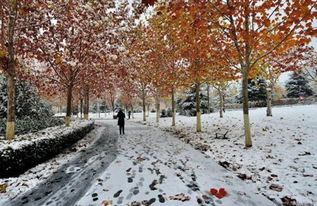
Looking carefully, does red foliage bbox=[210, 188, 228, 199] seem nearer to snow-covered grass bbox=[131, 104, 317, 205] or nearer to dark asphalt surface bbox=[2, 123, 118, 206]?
snow-covered grass bbox=[131, 104, 317, 205]

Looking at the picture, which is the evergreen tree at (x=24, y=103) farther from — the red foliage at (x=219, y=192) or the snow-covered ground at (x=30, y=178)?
the red foliage at (x=219, y=192)

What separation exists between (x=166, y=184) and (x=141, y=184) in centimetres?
58

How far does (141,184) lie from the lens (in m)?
3.83

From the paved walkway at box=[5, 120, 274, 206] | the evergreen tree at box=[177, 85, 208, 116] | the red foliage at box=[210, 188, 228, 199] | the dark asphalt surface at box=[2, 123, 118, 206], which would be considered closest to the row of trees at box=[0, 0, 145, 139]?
the dark asphalt surface at box=[2, 123, 118, 206]

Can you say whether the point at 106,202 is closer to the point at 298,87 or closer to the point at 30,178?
the point at 30,178

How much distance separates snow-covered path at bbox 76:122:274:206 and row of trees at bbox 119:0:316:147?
3182 mm

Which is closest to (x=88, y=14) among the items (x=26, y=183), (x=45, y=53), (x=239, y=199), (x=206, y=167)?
(x=45, y=53)

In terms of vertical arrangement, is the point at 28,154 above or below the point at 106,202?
above

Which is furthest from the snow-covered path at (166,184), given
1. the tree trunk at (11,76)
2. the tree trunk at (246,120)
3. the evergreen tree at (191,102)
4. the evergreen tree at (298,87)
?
the evergreen tree at (298,87)

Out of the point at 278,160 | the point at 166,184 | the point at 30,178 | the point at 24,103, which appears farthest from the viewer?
the point at 24,103

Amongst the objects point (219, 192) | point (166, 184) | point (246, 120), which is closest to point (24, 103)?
point (166, 184)

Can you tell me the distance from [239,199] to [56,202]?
11.8 feet

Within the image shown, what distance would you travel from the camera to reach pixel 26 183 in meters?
4.20

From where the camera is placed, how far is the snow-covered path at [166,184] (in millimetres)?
3146
